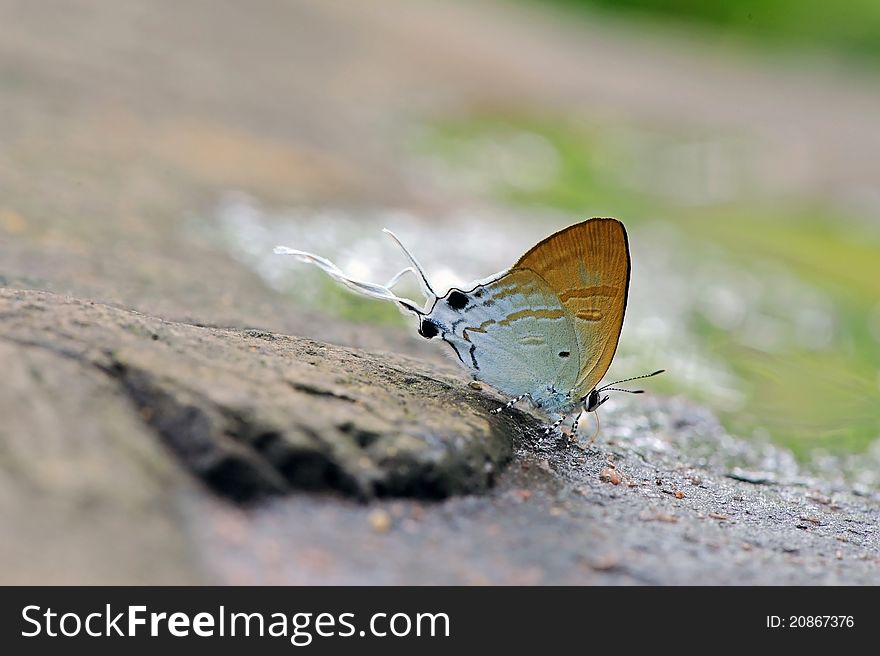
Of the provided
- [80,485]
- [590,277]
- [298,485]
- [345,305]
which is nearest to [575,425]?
[590,277]

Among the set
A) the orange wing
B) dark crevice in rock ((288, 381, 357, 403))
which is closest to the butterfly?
the orange wing

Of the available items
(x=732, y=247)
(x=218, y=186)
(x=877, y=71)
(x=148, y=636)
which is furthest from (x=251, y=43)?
(x=877, y=71)

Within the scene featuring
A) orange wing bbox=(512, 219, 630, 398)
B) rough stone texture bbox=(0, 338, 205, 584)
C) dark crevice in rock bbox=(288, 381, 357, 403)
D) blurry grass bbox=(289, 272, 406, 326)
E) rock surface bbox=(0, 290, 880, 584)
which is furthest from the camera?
blurry grass bbox=(289, 272, 406, 326)

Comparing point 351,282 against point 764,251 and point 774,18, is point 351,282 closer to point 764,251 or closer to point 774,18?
point 764,251

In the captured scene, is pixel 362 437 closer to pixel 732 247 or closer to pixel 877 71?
pixel 732 247

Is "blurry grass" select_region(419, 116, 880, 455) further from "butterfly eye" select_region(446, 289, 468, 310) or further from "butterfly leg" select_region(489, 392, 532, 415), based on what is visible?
"butterfly eye" select_region(446, 289, 468, 310)

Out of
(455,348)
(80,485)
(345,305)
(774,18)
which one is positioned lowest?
(80,485)

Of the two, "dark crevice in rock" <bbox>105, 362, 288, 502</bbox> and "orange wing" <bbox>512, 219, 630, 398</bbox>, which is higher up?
"orange wing" <bbox>512, 219, 630, 398</bbox>
